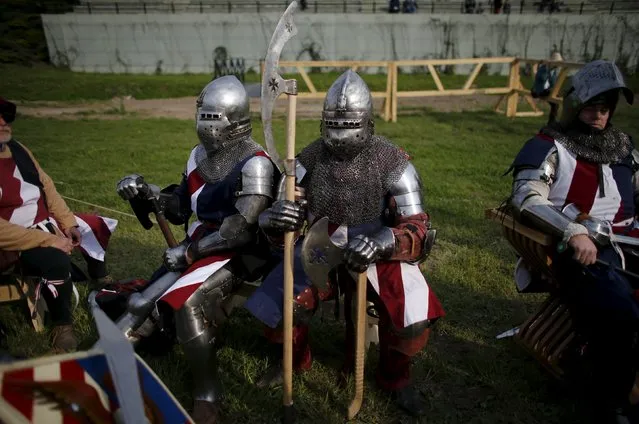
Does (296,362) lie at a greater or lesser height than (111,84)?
lesser

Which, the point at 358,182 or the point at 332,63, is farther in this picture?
the point at 332,63

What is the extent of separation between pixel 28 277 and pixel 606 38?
27644mm

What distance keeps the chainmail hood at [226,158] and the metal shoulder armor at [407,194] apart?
0.97m

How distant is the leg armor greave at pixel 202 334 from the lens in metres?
2.96

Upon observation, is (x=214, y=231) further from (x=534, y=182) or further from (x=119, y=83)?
(x=119, y=83)

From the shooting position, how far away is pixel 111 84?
18.2 meters

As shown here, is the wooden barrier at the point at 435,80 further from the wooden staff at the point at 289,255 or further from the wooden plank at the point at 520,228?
the wooden staff at the point at 289,255

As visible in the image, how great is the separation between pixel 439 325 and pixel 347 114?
2047mm

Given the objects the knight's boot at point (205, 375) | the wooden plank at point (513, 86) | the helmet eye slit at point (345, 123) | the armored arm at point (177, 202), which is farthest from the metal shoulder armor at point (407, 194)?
the wooden plank at point (513, 86)

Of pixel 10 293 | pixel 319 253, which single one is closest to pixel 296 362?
pixel 319 253

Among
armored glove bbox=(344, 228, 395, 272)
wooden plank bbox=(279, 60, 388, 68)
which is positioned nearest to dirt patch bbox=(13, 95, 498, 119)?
wooden plank bbox=(279, 60, 388, 68)

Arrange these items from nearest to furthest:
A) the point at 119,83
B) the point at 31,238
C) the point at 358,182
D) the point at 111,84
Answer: the point at 358,182
the point at 31,238
the point at 111,84
the point at 119,83

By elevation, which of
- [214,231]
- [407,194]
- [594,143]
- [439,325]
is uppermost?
[594,143]

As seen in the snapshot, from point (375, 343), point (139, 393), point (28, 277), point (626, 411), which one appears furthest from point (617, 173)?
point (28, 277)
